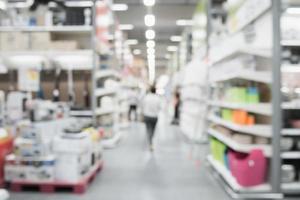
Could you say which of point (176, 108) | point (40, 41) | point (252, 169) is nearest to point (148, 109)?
point (40, 41)

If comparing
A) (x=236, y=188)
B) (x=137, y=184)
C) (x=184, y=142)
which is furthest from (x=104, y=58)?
(x=236, y=188)

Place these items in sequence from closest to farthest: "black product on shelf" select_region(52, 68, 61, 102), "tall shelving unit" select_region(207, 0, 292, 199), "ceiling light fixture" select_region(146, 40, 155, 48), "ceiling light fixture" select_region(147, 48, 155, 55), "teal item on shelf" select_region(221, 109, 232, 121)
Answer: "tall shelving unit" select_region(207, 0, 292, 199) < "teal item on shelf" select_region(221, 109, 232, 121) < "black product on shelf" select_region(52, 68, 61, 102) < "ceiling light fixture" select_region(146, 40, 155, 48) < "ceiling light fixture" select_region(147, 48, 155, 55)

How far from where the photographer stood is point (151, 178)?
5480mm

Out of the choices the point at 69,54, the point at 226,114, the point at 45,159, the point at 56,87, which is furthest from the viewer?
the point at 56,87

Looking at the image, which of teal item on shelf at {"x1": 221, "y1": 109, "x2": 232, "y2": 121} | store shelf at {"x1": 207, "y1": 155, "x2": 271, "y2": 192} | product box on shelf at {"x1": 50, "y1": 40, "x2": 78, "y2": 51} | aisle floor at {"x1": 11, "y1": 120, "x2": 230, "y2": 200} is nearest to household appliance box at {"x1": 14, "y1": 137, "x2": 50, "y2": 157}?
aisle floor at {"x1": 11, "y1": 120, "x2": 230, "y2": 200}

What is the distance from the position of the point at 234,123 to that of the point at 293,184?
1.04 metres

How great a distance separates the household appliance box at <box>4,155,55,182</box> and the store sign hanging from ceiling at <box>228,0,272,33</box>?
3277 millimetres

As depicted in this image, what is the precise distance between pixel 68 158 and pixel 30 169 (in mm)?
523

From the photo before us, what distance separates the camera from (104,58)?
912 centimetres

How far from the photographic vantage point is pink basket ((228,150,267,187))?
169 inches

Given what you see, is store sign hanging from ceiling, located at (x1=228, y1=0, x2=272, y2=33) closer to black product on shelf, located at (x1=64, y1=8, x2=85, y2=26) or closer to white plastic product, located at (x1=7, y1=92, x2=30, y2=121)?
black product on shelf, located at (x1=64, y1=8, x2=85, y2=26)

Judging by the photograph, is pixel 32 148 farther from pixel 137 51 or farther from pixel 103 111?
pixel 137 51

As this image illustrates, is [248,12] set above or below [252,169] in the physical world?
above

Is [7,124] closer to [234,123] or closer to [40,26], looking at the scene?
[40,26]
